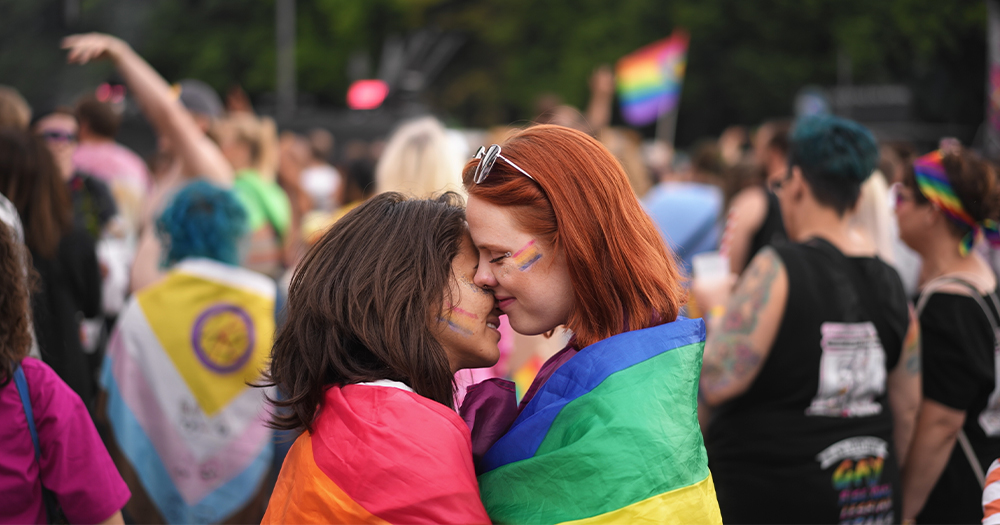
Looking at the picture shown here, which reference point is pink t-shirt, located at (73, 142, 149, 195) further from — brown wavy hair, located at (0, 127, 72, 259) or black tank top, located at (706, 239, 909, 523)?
black tank top, located at (706, 239, 909, 523)

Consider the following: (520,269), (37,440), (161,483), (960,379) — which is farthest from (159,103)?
(960,379)

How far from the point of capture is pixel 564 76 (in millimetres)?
26062

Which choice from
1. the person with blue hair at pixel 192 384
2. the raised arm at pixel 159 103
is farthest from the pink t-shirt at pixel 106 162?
the person with blue hair at pixel 192 384

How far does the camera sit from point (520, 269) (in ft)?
5.91

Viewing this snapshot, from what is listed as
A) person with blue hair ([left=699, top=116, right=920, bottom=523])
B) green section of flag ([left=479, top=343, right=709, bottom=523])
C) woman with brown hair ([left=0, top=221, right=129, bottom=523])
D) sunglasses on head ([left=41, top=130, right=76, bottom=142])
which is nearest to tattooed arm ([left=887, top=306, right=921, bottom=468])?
person with blue hair ([left=699, top=116, right=920, bottom=523])

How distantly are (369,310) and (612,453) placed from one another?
1.90 ft

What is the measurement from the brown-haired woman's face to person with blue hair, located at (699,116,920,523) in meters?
1.40

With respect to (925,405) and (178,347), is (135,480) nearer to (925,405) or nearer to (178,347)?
(178,347)

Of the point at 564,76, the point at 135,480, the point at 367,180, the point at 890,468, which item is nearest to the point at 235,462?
the point at 135,480

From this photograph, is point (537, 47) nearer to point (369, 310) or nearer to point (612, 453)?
point (369, 310)

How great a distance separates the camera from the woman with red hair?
1613mm

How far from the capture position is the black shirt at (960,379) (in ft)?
9.68

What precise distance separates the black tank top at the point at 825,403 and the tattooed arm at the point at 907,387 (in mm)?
81

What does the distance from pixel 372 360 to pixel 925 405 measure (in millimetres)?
2246
